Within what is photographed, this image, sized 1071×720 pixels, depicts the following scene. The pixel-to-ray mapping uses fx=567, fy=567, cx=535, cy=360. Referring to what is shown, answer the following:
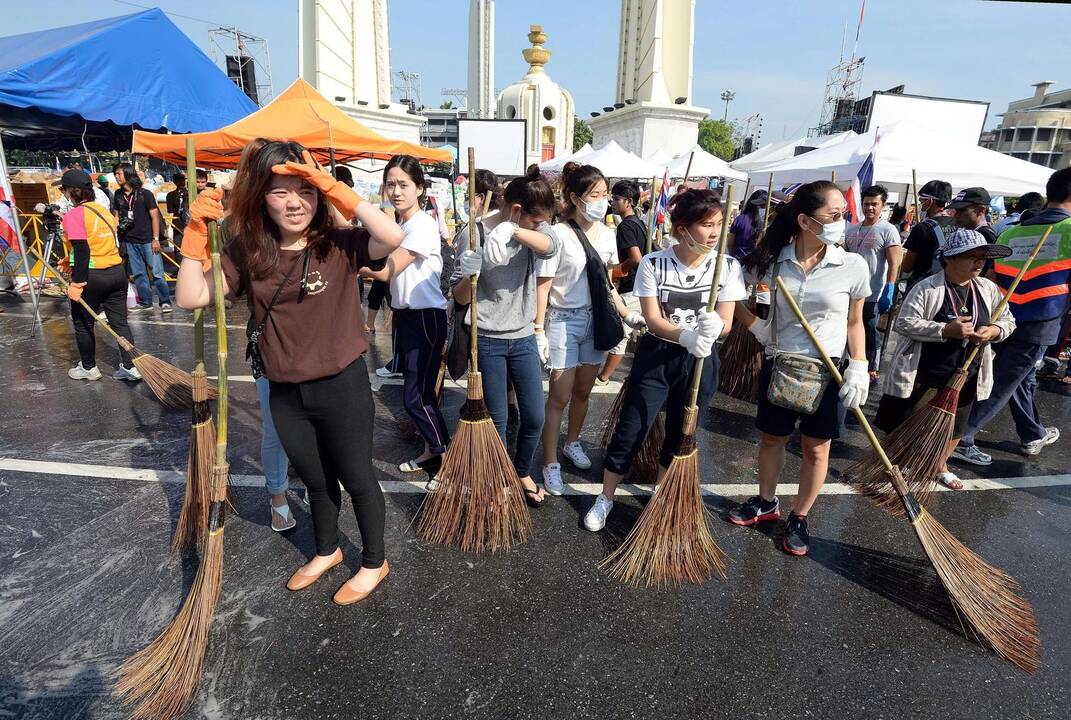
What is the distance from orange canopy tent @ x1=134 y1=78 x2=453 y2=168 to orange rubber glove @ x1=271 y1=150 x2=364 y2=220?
5818mm

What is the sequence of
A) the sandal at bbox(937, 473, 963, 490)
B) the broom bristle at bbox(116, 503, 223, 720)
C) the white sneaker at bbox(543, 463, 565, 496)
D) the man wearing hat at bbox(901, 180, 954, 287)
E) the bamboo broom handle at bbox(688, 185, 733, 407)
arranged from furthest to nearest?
1. the man wearing hat at bbox(901, 180, 954, 287)
2. the sandal at bbox(937, 473, 963, 490)
3. the white sneaker at bbox(543, 463, 565, 496)
4. the bamboo broom handle at bbox(688, 185, 733, 407)
5. the broom bristle at bbox(116, 503, 223, 720)

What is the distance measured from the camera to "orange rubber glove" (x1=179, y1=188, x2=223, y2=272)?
82.7 inches

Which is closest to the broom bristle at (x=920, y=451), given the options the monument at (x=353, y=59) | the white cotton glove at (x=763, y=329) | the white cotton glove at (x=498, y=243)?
the white cotton glove at (x=763, y=329)

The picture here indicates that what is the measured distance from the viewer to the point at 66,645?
2.27 metres

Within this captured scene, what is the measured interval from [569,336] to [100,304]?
15.5ft

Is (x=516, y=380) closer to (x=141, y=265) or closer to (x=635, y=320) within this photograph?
(x=635, y=320)

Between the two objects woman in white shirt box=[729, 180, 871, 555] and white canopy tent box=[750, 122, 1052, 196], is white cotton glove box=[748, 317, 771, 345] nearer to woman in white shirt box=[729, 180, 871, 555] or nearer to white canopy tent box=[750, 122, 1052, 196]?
woman in white shirt box=[729, 180, 871, 555]

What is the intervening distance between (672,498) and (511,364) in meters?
1.10

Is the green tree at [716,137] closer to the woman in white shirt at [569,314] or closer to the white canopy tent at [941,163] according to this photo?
the white canopy tent at [941,163]

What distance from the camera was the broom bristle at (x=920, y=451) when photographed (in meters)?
3.50

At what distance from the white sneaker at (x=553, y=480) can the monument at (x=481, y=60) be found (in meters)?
55.3

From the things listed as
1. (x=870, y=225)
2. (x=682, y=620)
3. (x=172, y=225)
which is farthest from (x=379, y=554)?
(x=172, y=225)

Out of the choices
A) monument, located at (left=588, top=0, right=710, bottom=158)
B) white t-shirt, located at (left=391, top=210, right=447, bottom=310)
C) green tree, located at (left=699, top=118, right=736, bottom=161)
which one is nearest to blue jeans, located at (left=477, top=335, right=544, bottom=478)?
white t-shirt, located at (left=391, top=210, right=447, bottom=310)

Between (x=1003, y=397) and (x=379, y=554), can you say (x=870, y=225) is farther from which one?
(x=379, y=554)
